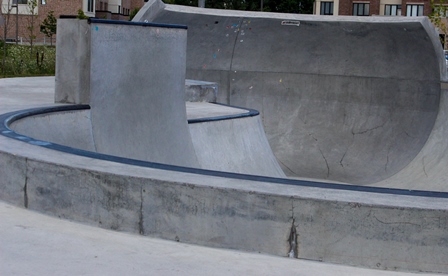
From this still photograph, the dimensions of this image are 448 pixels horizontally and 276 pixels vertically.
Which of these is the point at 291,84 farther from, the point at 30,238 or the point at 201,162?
the point at 30,238

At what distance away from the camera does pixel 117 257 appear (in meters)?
4.07

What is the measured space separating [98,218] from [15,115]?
3.32 meters

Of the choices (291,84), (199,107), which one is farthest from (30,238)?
(291,84)

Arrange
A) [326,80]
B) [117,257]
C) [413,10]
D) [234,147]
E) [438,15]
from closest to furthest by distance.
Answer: [117,257] → [234,147] → [326,80] → [438,15] → [413,10]

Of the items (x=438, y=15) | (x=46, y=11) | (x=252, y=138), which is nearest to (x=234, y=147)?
(x=252, y=138)

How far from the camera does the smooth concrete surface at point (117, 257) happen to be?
3873 mm

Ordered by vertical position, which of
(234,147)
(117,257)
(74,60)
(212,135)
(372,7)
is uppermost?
(372,7)

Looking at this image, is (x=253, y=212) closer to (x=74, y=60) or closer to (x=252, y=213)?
(x=252, y=213)

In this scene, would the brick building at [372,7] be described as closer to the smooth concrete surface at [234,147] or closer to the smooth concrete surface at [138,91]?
the smooth concrete surface at [234,147]

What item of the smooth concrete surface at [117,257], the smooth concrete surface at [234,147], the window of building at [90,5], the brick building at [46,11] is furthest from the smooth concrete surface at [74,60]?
the window of building at [90,5]

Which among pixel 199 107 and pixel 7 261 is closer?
pixel 7 261

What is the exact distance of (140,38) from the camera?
28.9 feet

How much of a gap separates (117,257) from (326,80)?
14.9 metres

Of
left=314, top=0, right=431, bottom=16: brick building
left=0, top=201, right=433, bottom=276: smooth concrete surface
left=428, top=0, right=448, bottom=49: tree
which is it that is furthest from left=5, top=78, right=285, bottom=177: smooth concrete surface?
left=314, top=0, right=431, bottom=16: brick building
